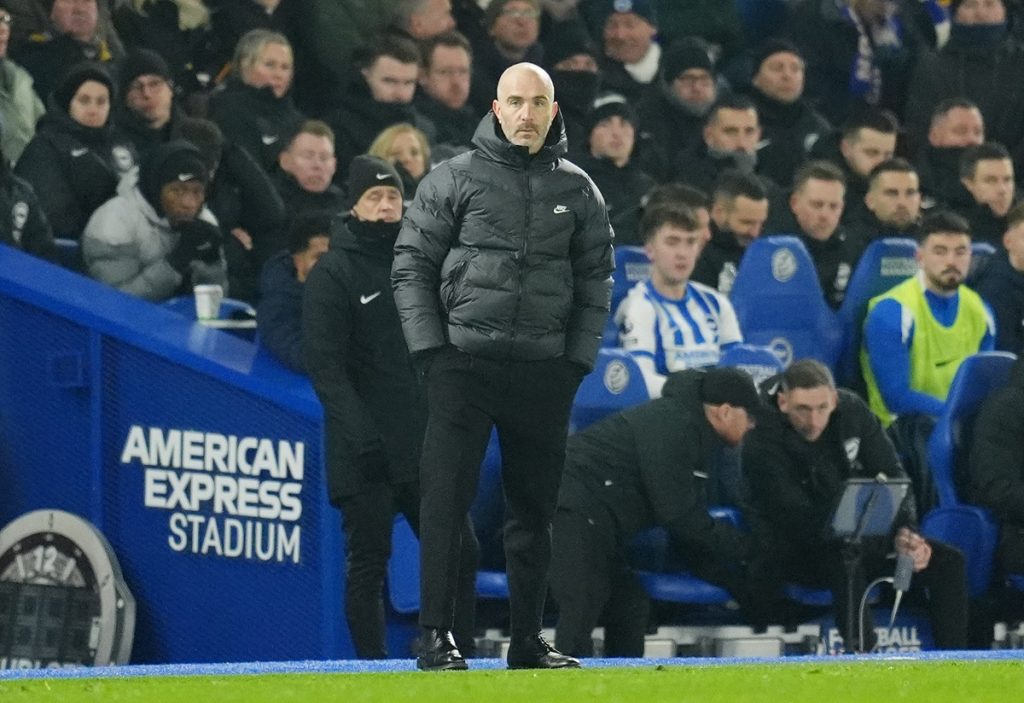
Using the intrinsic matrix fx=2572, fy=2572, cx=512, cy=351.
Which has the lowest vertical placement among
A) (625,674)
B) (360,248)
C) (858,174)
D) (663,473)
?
(625,674)

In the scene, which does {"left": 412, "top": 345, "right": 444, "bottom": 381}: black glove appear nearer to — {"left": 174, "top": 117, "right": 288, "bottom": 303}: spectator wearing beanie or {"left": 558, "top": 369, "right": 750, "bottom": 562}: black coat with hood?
{"left": 558, "top": 369, "right": 750, "bottom": 562}: black coat with hood

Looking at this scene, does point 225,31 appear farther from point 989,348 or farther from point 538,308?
point 538,308

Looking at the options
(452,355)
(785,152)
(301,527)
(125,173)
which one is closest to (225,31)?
(125,173)

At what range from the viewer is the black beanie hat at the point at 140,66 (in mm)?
12742

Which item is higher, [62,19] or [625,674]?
[62,19]

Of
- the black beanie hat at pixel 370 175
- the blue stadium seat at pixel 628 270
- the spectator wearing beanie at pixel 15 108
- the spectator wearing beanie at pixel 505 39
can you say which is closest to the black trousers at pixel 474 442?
the black beanie hat at pixel 370 175

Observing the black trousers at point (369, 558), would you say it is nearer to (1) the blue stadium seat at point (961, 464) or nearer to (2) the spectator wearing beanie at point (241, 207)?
(2) the spectator wearing beanie at point (241, 207)

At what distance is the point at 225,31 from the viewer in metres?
14.2

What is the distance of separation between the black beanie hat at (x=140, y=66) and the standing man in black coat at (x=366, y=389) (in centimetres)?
321

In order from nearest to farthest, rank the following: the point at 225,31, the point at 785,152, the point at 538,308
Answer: the point at 538,308 → the point at 225,31 → the point at 785,152

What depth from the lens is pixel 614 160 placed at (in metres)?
14.0

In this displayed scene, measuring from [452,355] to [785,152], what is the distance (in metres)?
7.87

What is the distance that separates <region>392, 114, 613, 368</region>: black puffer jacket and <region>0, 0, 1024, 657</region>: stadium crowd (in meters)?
0.06

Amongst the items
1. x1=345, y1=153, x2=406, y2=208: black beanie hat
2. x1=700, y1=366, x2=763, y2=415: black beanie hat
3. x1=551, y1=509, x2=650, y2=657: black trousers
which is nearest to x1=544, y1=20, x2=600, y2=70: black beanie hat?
x1=700, y1=366, x2=763, y2=415: black beanie hat
